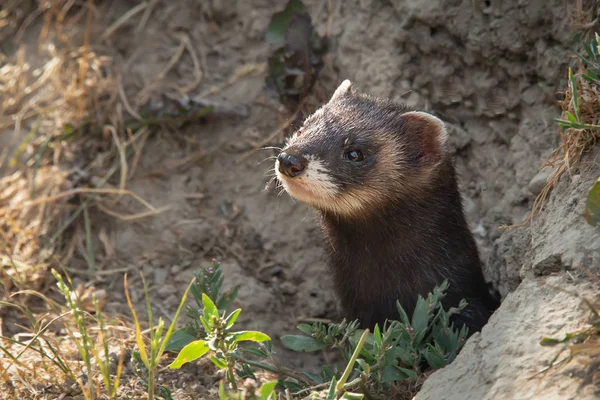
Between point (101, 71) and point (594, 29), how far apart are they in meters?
3.52

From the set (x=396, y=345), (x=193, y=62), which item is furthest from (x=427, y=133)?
(x=193, y=62)

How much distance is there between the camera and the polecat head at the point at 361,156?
367 cm

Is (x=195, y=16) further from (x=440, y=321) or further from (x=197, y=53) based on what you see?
(x=440, y=321)

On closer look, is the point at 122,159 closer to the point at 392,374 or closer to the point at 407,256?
the point at 407,256

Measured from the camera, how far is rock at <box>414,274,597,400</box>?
239 centimetres

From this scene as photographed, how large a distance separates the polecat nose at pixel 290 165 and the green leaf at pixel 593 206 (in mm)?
1396

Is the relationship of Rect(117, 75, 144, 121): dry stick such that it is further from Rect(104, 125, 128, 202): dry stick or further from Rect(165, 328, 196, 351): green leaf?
Rect(165, 328, 196, 351): green leaf

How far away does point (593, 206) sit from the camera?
2.69 m

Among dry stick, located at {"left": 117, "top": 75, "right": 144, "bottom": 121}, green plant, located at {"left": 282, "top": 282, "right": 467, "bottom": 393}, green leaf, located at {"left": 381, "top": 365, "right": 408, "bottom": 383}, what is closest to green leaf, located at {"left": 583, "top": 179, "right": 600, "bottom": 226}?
green plant, located at {"left": 282, "top": 282, "right": 467, "bottom": 393}

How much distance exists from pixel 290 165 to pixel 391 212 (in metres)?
0.68

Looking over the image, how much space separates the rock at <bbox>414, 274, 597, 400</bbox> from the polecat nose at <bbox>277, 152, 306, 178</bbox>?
119 centimetres

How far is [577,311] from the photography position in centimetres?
256

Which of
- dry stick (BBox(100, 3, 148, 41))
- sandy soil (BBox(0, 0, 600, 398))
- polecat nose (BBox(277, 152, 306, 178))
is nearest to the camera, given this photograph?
polecat nose (BBox(277, 152, 306, 178))

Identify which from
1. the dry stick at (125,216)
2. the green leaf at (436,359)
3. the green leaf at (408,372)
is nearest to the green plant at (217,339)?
the green leaf at (408,372)
